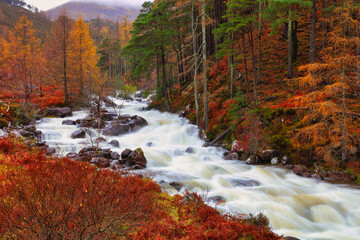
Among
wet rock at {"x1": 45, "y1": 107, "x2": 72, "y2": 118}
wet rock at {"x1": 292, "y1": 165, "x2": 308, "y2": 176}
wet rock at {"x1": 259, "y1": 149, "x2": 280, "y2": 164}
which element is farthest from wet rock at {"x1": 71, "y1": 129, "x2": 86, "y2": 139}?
wet rock at {"x1": 292, "y1": 165, "x2": 308, "y2": 176}

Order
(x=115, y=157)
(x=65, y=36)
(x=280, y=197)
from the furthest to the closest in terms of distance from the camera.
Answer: (x=65, y=36) < (x=115, y=157) < (x=280, y=197)

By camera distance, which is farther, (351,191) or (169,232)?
(351,191)

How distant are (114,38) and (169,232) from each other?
6438cm

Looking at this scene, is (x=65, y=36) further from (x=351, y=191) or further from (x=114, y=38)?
(x=114, y=38)

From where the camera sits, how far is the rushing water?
21.7ft

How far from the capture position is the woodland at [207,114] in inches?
161

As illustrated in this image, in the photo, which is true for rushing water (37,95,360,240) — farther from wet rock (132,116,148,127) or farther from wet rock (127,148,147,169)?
wet rock (132,116,148,127)

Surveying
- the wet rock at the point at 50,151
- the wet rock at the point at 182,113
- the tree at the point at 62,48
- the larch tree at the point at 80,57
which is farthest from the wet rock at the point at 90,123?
the tree at the point at 62,48

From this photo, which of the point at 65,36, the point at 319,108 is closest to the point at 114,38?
the point at 65,36

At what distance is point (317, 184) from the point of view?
30.0 ft

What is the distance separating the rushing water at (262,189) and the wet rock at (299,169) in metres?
0.39

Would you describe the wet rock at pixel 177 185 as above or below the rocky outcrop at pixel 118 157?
below

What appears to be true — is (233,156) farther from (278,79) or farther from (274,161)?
(278,79)

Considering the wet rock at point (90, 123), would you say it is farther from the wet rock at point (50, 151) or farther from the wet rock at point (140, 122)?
the wet rock at point (50, 151)
